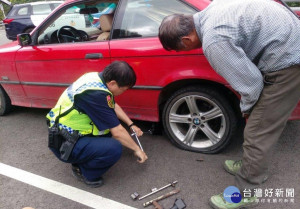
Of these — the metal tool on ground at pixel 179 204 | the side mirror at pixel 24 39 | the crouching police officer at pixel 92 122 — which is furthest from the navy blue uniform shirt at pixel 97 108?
the side mirror at pixel 24 39

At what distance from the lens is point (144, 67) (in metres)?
2.49

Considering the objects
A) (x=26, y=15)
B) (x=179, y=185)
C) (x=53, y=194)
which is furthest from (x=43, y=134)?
(x=26, y=15)

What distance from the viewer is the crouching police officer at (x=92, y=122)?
6.61ft

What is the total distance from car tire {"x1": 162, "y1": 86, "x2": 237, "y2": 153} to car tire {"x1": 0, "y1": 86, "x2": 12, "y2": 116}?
7.97 ft

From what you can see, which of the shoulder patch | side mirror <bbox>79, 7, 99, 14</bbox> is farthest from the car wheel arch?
side mirror <bbox>79, 7, 99, 14</bbox>

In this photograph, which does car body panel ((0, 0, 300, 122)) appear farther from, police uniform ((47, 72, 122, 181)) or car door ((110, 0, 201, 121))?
police uniform ((47, 72, 122, 181))

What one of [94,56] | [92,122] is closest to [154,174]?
[92,122]

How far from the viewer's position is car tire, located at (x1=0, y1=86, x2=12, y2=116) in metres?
3.70

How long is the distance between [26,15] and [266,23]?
9.56 meters

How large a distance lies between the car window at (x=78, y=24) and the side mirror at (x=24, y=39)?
0.39 feet

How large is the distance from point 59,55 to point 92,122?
108cm

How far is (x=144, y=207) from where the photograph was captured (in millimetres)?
2072

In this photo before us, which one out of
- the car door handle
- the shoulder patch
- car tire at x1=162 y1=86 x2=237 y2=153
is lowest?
car tire at x1=162 y1=86 x2=237 y2=153

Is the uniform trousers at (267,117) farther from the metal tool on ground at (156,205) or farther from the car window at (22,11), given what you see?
the car window at (22,11)
